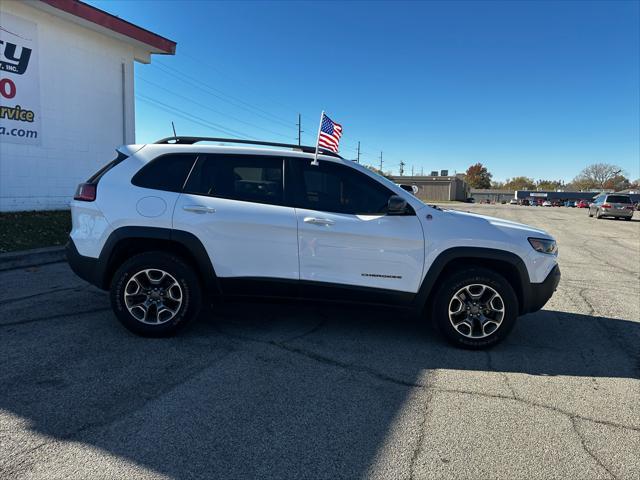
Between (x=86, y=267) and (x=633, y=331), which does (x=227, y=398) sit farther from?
(x=633, y=331)

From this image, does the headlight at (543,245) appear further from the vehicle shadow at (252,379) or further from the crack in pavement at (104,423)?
the crack in pavement at (104,423)

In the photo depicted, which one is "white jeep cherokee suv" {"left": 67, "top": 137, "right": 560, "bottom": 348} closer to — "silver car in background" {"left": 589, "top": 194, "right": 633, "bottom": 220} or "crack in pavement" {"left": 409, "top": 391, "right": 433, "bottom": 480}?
"crack in pavement" {"left": 409, "top": 391, "right": 433, "bottom": 480}

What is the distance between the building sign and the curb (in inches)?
174

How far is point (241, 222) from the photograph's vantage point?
3.98 meters

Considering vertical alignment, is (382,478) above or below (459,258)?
below

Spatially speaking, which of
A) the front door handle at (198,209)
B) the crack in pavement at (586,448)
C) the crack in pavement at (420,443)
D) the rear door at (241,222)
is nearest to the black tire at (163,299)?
the rear door at (241,222)

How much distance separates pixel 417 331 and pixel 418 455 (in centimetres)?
216

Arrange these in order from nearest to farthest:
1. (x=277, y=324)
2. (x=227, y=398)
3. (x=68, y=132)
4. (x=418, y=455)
Result: (x=418, y=455) < (x=227, y=398) < (x=277, y=324) < (x=68, y=132)

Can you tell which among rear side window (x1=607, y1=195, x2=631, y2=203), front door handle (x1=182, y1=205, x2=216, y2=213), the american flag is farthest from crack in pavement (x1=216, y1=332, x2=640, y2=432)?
rear side window (x1=607, y1=195, x2=631, y2=203)

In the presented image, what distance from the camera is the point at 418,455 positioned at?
2.48 m

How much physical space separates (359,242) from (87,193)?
2719mm

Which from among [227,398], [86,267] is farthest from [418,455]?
[86,267]

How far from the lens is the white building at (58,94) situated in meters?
10.0

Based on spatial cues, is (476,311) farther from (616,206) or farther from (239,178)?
(616,206)
